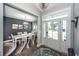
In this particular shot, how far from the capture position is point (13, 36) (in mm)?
1445

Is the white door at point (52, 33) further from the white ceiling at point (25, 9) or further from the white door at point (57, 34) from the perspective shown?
the white ceiling at point (25, 9)

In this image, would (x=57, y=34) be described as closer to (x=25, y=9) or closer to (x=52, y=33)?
(x=52, y=33)

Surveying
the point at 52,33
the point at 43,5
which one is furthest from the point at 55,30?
the point at 43,5

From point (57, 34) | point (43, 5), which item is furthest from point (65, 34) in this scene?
point (43, 5)

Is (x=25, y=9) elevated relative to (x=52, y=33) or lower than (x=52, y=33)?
elevated

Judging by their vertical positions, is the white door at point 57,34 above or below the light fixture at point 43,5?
below

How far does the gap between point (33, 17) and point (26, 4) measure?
0.74ft

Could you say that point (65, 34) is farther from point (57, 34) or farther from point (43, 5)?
point (43, 5)

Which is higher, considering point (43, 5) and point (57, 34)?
point (43, 5)

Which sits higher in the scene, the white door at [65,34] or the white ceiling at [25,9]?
the white ceiling at [25,9]

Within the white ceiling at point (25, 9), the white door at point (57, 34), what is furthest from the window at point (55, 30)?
the white ceiling at point (25, 9)

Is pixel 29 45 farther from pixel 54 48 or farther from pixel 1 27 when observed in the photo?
pixel 1 27

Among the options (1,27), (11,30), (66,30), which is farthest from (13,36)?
(66,30)

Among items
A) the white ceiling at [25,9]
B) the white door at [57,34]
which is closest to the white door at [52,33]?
the white door at [57,34]
